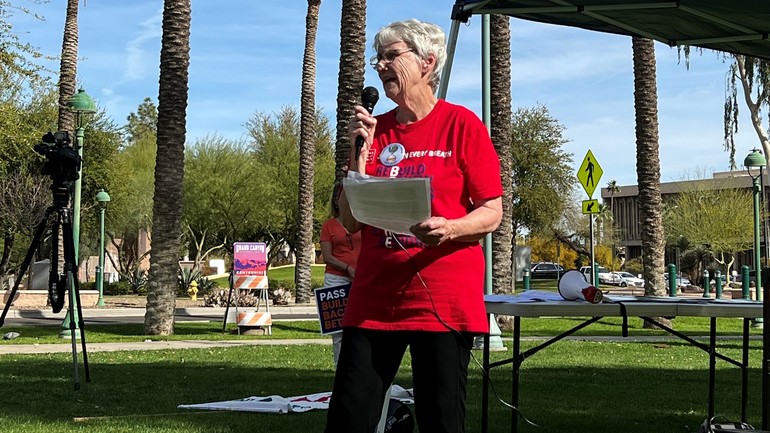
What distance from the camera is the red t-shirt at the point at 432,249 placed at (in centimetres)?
376

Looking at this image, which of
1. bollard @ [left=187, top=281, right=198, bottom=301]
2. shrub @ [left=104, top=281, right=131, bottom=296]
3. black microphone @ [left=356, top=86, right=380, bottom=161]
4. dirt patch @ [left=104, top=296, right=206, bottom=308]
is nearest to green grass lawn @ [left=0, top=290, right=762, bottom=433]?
black microphone @ [left=356, top=86, right=380, bottom=161]

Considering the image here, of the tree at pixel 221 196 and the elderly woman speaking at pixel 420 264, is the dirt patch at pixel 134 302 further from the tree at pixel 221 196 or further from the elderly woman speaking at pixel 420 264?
the elderly woman speaking at pixel 420 264

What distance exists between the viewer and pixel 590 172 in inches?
805

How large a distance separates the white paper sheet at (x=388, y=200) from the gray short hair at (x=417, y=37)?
22.1 inches

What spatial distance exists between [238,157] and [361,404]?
46426 millimetres

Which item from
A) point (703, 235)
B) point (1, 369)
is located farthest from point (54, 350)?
point (703, 235)

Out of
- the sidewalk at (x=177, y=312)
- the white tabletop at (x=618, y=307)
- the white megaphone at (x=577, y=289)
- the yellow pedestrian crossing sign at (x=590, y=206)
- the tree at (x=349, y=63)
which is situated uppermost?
the tree at (x=349, y=63)

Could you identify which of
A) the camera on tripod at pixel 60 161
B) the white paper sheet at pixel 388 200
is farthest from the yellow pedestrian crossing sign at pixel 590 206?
the white paper sheet at pixel 388 200

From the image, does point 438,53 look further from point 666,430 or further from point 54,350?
point 54,350

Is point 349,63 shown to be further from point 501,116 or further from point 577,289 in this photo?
point 577,289

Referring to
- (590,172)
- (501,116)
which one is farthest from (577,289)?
(590,172)

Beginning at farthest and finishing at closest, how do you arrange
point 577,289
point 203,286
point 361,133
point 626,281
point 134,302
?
point 626,281 → point 203,286 → point 134,302 → point 577,289 → point 361,133

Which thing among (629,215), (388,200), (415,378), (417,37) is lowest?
(415,378)

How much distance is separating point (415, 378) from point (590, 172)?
1715 cm
